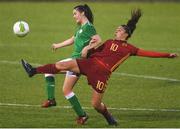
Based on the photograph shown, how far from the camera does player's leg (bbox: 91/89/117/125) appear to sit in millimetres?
14328

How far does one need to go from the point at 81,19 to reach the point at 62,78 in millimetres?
6487

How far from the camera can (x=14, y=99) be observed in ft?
57.5

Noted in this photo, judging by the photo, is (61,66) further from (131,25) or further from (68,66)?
(131,25)

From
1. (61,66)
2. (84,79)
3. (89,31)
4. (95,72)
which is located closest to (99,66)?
(95,72)

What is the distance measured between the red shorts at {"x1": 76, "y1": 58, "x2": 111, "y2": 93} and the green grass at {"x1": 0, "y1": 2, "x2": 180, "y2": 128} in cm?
78

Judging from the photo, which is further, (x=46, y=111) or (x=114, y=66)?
(x=46, y=111)

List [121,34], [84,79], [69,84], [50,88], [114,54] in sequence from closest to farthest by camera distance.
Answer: [114,54]
[121,34]
[69,84]
[50,88]
[84,79]

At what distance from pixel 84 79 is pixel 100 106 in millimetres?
6956

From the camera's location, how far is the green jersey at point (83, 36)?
15031 mm

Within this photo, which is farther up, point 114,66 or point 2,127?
→ point 114,66

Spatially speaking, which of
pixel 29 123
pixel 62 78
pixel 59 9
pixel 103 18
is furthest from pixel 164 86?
pixel 59 9

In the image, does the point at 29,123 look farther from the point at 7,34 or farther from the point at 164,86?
the point at 7,34

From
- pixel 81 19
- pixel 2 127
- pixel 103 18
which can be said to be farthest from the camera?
pixel 103 18

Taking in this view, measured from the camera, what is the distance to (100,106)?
14.4 m
